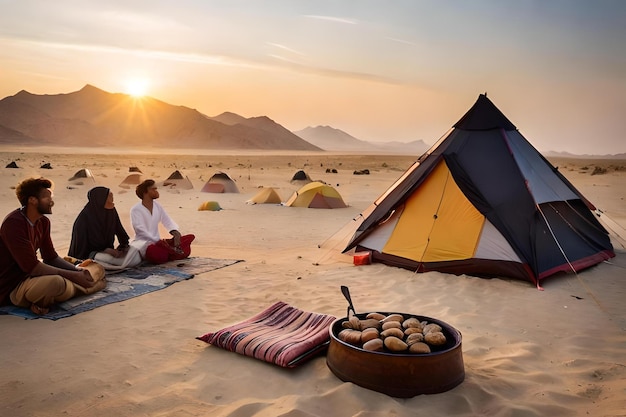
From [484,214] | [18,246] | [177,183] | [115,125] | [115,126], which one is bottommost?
[177,183]

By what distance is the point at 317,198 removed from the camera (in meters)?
16.4

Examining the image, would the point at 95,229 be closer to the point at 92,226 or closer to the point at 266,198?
the point at 92,226

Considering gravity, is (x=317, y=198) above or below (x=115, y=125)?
below

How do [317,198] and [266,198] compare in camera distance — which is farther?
[266,198]

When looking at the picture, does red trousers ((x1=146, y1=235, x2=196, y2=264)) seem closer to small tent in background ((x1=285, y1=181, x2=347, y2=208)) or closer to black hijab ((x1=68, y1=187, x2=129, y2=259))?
black hijab ((x1=68, y1=187, x2=129, y2=259))

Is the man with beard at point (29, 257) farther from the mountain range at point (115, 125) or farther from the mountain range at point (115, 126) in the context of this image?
the mountain range at point (115, 125)

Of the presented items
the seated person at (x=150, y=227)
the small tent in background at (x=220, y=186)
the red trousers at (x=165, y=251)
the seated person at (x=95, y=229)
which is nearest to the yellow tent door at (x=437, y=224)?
the red trousers at (x=165, y=251)

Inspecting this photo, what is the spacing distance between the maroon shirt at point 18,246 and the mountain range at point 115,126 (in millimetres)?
124162

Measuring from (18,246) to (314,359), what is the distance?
331 cm

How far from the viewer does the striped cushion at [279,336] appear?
455 cm

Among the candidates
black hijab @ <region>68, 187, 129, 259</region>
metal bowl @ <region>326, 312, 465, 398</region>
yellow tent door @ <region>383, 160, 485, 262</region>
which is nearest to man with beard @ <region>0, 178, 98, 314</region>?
black hijab @ <region>68, 187, 129, 259</region>

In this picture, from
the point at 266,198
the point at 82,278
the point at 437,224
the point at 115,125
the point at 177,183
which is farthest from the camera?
the point at 115,125

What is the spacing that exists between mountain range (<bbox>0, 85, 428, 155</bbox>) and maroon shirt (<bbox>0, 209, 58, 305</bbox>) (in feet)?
407

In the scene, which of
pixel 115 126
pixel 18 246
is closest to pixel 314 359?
pixel 18 246
